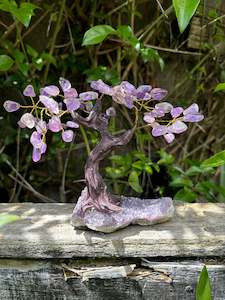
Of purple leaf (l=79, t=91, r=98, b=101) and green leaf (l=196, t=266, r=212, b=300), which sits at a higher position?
purple leaf (l=79, t=91, r=98, b=101)

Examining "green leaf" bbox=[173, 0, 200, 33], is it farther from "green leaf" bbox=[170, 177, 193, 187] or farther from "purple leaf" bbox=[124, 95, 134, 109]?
"green leaf" bbox=[170, 177, 193, 187]

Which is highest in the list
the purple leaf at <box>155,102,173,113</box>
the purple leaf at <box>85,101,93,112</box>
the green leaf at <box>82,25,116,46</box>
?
the green leaf at <box>82,25,116,46</box>

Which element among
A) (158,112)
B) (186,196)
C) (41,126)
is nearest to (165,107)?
(158,112)

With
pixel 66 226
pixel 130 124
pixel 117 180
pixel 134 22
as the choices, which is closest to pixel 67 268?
pixel 66 226

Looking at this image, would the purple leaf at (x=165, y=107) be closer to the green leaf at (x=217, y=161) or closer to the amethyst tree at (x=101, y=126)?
the amethyst tree at (x=101, y=126)

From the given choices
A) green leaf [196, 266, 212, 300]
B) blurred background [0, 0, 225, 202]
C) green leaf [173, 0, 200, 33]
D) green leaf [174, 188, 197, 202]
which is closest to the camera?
green leaf [173, 0, 200, 33]

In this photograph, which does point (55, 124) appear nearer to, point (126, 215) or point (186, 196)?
point (126, 215)

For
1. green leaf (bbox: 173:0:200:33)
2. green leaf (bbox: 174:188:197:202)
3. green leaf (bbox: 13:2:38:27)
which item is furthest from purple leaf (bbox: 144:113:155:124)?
green leaf (bbox: 174:188:197:202)
